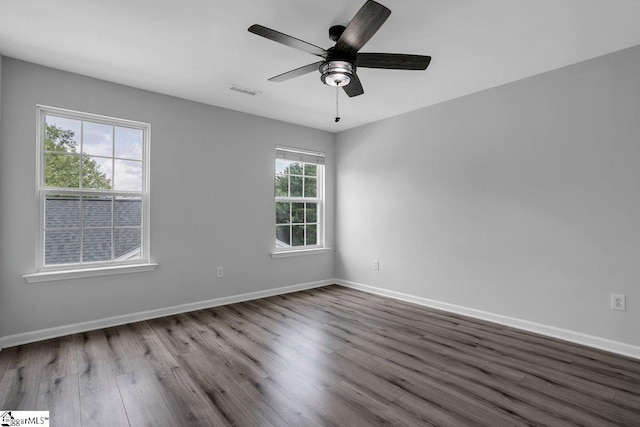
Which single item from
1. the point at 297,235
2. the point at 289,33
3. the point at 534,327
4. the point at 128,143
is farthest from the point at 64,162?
the point at 534,327

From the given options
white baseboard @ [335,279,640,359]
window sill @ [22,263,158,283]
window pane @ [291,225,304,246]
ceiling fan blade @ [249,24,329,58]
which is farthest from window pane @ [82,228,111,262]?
white baseboard @ [335,279,640,359]

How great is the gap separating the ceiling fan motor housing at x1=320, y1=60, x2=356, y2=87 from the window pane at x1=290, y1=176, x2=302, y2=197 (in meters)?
2.70

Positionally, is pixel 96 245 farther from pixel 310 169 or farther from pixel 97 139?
pixel 310 169

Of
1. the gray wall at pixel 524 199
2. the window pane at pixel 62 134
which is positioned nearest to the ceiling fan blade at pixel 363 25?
the gray wall at pixel 524 199

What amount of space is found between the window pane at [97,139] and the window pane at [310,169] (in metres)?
2.70

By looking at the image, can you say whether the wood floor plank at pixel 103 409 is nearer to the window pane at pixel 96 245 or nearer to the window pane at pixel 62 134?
the window pane at pixel 96 245

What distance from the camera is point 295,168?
506 centimetres

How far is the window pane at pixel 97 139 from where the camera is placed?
3277 mm

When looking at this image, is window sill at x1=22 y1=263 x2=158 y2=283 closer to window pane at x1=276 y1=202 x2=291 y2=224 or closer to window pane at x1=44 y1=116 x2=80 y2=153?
window pane at x1=44 y1=116 x2=80 y2=153

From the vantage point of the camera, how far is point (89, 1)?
82.7 inches

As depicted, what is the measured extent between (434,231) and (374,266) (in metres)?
1.11

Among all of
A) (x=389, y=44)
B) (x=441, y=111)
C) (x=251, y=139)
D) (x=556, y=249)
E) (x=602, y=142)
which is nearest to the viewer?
(x=389, y=44)

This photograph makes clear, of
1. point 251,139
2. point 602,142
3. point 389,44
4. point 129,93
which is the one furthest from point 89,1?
point 602,142

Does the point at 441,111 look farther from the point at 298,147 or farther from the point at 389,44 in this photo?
the point at 298,147
